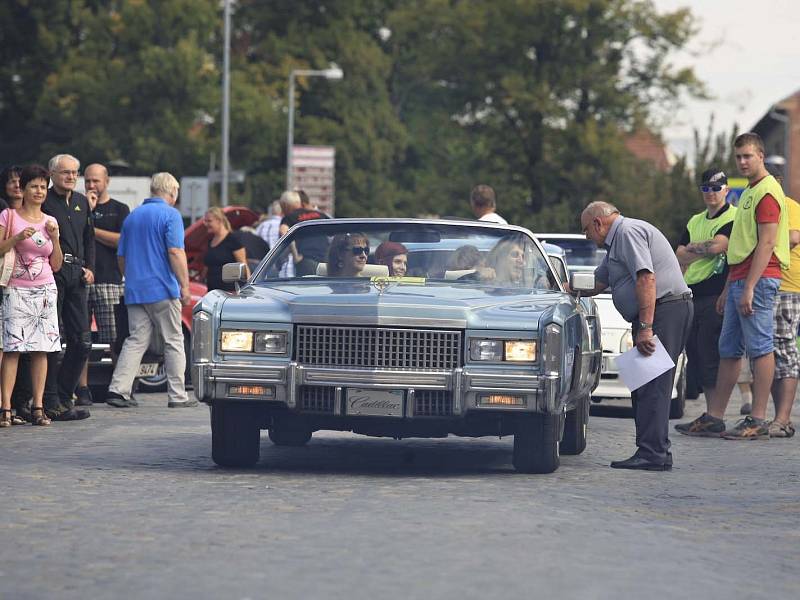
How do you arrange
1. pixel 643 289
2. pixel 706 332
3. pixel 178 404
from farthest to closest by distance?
1. pixel 178 404
2. pixel 706 332
3. pixel 643 289

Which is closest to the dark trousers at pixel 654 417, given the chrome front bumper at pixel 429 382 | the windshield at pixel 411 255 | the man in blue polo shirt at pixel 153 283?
the windshield at pixel 411 255

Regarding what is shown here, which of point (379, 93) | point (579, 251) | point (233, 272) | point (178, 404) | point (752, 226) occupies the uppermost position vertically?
point (379, 93)

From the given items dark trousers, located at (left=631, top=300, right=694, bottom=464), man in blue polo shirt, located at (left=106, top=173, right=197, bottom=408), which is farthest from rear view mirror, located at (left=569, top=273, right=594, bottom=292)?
man in blue polo shirt, located at (left=106, top=173, right=197, bottom=408)

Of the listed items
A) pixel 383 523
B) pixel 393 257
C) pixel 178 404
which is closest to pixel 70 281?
pixel 178 404

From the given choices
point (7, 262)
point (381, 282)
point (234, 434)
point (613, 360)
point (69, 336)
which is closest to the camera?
point (234, 434)

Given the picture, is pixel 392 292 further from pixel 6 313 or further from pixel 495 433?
pixel 6 313

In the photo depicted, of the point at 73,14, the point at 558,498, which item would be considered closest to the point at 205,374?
the point at 558,498

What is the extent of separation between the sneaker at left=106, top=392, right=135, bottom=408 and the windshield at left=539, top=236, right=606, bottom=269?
5.61m

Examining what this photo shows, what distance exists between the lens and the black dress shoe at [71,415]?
13328 millimetres

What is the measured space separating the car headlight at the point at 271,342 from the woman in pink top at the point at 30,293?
3305mm

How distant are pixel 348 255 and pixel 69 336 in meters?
3.61

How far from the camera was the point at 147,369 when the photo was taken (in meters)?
16.2

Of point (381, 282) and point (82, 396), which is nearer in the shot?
point (381, 282)

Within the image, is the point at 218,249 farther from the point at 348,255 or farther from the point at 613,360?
the point at 348,255
